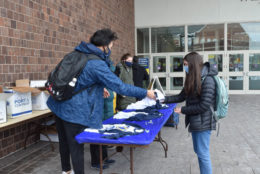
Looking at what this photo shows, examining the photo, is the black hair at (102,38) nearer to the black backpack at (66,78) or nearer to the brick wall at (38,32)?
the black backpack at (66,78)

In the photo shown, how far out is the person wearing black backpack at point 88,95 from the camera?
2322 mm

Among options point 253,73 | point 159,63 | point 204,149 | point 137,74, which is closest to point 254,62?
point 253,73

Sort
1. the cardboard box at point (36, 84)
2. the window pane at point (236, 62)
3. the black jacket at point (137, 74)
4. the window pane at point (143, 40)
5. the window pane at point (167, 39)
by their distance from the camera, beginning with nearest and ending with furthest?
the cardboard box at point (36, 84) < the black jacket at point (137, 74) < the window pane at point (236, 62) < the window pane at point (167, 39) < the window pane at point (143, 40)

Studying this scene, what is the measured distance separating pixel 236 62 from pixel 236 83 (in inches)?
39.9

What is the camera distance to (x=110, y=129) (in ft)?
8.44

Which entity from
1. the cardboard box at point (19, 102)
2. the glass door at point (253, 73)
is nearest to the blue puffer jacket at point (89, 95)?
the cardboard box at point (19, 102)

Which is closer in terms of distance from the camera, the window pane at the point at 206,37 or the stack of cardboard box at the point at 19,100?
the stack of cardboard box at the point at 19,100

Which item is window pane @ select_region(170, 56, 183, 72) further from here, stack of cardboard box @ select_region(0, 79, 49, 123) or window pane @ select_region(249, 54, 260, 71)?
stack of cardboard box @ select_region(0, 79, 49, 123)

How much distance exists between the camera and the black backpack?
224 centimetres

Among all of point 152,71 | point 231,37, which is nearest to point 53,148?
point 152,71

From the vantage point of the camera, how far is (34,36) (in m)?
4.56

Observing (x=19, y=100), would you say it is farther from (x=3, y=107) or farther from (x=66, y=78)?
(x=66, y=78)

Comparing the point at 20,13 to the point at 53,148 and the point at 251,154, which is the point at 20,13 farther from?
the point at 251,154

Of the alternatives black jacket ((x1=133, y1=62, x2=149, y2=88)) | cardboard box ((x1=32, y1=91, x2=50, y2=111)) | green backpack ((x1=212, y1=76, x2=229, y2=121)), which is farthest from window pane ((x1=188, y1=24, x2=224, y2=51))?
green backpack ((x1=212, y1=76, x2=229, y2=121))
